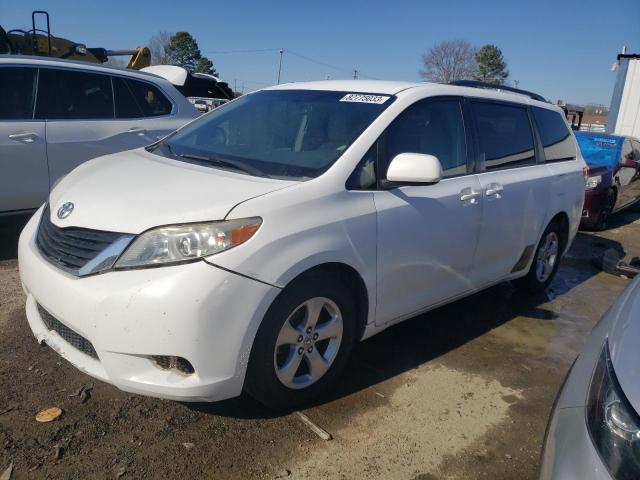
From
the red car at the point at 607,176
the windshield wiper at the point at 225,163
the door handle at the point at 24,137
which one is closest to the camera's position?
the windshield wiper at the point at 225,163

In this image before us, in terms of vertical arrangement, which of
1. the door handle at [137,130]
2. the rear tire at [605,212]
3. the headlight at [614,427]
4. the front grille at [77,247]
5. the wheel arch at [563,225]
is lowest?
the rear tire at [605,212]

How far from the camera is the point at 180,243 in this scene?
2.41 metres

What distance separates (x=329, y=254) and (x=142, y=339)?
0.95 m

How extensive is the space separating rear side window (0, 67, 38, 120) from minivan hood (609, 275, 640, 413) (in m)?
4.84

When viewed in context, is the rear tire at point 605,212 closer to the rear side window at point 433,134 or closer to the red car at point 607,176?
the red car at point 607,176

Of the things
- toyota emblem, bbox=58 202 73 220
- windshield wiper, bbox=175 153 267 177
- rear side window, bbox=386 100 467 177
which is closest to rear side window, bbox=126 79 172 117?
windshield wiper, bbox=175 153 267 177

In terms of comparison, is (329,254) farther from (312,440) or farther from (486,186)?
(486,186)

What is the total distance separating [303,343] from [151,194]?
1.05 meters

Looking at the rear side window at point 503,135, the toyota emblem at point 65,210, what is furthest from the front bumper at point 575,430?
the toyota emblem at point 65,210

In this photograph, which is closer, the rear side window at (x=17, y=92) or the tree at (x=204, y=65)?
the rear side window at (x=17, y=92)

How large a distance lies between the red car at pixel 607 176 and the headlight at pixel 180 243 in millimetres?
7219

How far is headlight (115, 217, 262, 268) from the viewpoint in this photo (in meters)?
2.39

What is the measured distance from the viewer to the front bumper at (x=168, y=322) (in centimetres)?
232

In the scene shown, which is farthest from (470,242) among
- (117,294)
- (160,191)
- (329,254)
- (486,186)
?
(117,294)
